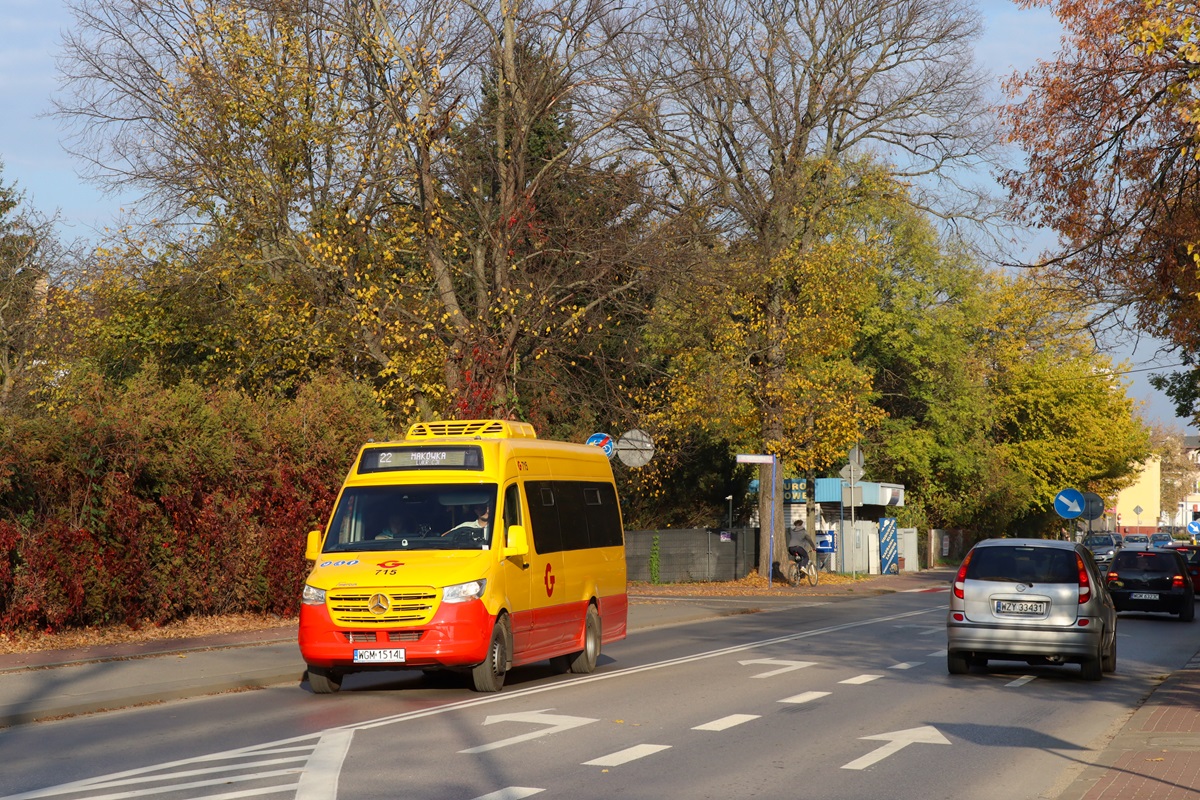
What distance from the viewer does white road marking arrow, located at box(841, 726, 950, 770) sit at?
9.80m

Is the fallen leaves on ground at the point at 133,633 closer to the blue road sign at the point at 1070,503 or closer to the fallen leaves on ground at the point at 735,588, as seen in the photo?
the fallen leaves on ground at the point at 735,588

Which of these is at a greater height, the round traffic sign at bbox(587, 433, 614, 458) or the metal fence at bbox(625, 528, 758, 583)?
the round traffic sign at bbox(587, 433, 614, 458)

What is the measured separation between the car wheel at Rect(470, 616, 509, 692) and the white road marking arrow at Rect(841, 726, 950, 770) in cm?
390

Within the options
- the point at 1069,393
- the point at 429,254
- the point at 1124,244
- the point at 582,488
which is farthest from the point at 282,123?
the point at 1069,393

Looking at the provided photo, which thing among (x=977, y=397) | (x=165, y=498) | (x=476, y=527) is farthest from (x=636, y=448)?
(x=977, y=397)

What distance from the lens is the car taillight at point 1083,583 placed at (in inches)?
611

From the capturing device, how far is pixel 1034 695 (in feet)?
47.6

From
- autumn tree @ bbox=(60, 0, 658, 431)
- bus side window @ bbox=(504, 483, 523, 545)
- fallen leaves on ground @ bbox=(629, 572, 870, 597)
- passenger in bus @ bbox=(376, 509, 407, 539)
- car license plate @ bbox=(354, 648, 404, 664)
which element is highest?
autumn tree @ bbox=(60, 0, 658, 431)

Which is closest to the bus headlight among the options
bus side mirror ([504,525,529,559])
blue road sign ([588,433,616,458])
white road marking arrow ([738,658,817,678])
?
bus side mirror ([504,525,529,559])

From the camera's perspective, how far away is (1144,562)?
29172mm

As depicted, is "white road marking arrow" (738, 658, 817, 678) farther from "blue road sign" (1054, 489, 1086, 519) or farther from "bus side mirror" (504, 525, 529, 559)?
"blue road sign" (1054, 489, 1086, 519)

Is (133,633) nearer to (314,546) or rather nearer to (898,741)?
(314,546)

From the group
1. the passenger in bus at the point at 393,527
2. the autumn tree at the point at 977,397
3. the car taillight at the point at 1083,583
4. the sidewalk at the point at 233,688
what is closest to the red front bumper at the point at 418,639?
the passenger in bus at the point at 393,527

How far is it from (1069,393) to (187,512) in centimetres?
5155
